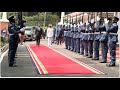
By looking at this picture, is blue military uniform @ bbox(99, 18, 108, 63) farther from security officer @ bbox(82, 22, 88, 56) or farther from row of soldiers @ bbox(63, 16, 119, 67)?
security officer @ bbox(82, 22, 88, 56)

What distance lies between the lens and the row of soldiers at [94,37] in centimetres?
1255

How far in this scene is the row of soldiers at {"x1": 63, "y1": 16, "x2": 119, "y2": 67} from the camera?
12.5m

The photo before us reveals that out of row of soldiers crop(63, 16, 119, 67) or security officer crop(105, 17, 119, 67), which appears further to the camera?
row of soldiers crop(63, 16, 119, 67)

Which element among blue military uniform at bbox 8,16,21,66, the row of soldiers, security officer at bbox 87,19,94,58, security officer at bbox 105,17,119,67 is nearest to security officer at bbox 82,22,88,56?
the row of soldiers

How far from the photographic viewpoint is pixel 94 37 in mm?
14852

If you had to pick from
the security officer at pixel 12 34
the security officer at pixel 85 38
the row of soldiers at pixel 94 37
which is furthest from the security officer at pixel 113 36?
the security officer at pixel 85 38

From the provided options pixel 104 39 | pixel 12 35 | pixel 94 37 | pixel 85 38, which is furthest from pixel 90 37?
pixel 12 35

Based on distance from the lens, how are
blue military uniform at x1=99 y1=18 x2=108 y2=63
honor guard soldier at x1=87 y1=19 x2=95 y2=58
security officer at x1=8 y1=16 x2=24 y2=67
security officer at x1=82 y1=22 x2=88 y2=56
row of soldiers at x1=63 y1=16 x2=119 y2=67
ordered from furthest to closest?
security officer at x1=82 y1=22 x2=88 y2=56, honor guard soldier at x1=87 y1=19 x2=95 y2=58, blue military uniform at x1=99 y1=18 x2=108 y2=63, row of soldiers at x1=63 y1=16 x2=119 y2=67, security officer at x1=8 y1=16 x2=24 y2=67
